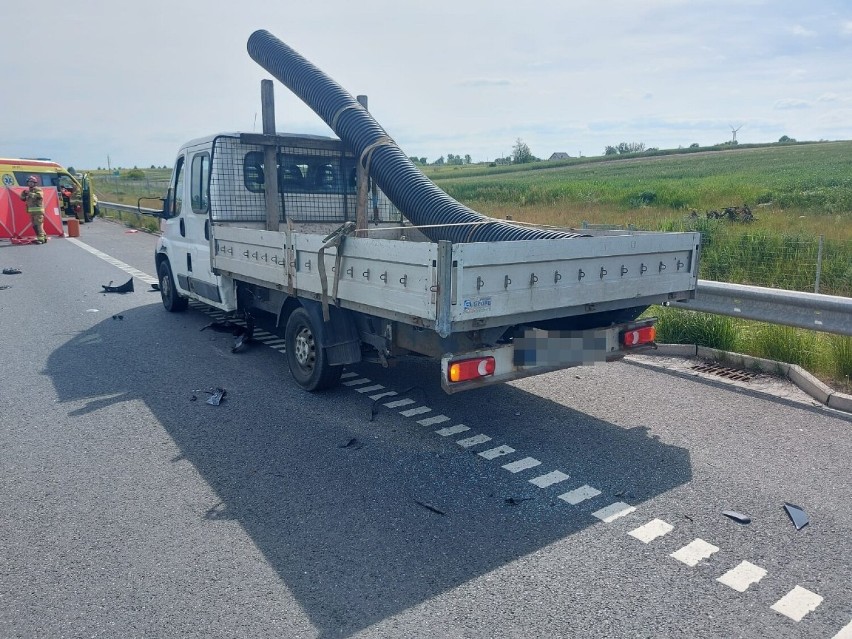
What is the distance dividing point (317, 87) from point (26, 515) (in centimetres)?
535

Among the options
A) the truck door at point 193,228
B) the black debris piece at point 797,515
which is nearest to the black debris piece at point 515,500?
the black debris piece at point 797,515

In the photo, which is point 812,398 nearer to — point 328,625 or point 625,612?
point 625,612

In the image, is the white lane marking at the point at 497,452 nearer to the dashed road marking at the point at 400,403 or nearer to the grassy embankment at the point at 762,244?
the dashed road marking at the point at 400,403

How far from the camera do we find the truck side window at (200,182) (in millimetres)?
7328

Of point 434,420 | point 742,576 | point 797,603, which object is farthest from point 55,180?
point 797,603

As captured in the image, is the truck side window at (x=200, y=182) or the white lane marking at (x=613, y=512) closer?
the white lane marking at (x=613, y=512)

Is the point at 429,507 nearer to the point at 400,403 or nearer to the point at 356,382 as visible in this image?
the point at 400,403

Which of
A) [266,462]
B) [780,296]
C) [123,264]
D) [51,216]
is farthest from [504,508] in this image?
[51,216]

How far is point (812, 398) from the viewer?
5.56 metres

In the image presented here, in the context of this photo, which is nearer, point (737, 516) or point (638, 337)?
point (737, 516)

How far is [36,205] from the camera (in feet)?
64.6

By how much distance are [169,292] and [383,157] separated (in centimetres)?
432

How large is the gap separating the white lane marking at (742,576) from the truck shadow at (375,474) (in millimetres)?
572

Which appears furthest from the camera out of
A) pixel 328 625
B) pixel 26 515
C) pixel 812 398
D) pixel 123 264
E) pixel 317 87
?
pixel 123 264
